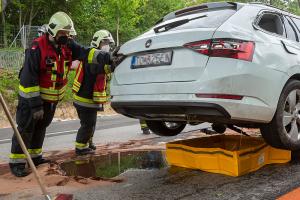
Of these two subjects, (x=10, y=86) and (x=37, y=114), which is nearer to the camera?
(x=37, y=114)

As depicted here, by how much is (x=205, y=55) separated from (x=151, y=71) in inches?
23.2

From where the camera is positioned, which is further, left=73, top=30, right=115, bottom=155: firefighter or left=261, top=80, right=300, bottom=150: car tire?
left=73, top=30, right=115, bottom=155: firefighter

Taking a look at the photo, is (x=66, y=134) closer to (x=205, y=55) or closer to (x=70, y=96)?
(x=205, y=55)

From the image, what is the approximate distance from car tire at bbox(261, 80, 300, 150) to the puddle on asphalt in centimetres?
136

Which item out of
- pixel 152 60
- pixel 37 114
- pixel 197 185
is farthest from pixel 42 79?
pixel 197 185

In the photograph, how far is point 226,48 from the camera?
3.78 meters

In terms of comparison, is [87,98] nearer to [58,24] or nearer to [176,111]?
[58,24]

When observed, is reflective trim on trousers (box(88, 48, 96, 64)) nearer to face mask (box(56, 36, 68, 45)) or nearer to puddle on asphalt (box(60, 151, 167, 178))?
face mask (box(56, 36, 68, 45))

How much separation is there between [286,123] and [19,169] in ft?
9.77

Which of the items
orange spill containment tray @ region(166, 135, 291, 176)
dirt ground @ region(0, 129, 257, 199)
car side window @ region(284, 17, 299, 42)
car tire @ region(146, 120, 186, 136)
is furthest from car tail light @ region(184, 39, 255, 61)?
car tire @ region(146, 120, 186, 136)

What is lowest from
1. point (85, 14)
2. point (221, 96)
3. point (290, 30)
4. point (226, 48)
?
point (221, 96)

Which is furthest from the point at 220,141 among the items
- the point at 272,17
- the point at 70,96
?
the point at 70,96

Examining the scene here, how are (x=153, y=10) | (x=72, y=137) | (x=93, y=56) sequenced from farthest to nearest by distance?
1. (x=153, y=10)
2. (x=72, y=137)
3. (x=93, y=56)

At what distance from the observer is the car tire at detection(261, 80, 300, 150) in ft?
13.5
